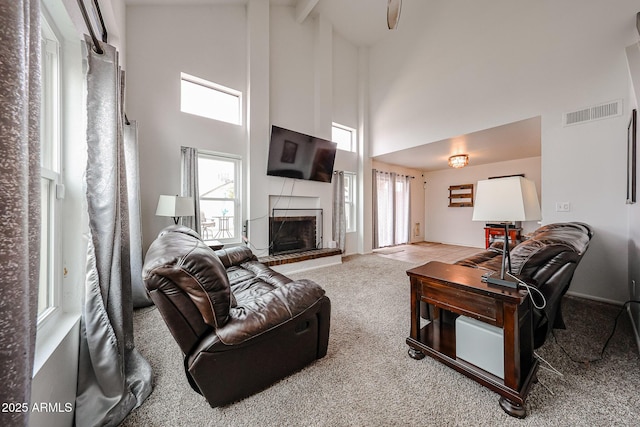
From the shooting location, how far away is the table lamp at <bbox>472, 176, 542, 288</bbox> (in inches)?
49.2

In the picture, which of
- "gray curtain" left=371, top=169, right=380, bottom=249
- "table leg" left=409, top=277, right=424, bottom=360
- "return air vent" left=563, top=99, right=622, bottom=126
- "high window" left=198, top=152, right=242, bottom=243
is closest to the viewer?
"table leg" left=409, top=277, right=424, bottom=360

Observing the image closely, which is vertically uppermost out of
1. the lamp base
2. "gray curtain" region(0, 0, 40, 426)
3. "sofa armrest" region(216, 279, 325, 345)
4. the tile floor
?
"gray curtain" region(0, 0, 40, 426)

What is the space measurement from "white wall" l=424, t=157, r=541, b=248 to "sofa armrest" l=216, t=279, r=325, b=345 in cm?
610

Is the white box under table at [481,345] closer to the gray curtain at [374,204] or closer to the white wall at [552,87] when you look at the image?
the white wall at [552,87]

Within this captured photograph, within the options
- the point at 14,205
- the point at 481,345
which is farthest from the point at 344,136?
the point at 14,205

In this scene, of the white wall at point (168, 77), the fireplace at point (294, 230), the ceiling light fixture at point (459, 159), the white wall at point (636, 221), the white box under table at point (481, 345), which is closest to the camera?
the white box under table at point (481, 345)

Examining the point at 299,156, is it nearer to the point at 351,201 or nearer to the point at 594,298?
the point at 351,201

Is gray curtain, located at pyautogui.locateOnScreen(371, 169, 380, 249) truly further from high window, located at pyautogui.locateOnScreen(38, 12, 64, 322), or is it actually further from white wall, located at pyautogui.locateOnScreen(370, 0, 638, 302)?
high window, located at pyautogui.locateOnScreen(38, 12, 64, 322)

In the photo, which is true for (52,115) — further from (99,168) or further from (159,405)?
(159,405)

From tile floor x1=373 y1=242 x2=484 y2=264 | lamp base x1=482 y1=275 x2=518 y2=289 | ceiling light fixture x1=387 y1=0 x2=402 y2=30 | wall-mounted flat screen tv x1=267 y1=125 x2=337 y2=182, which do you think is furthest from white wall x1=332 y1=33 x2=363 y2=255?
lamp base x1=482 y1=275 x2=518 y2=289

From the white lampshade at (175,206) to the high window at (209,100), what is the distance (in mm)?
1495

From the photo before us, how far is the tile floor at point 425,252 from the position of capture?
4.85 meters

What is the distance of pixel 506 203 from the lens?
128cm

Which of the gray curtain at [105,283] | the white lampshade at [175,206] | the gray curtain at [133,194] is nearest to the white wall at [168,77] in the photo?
the white lampshade at [175,206]
